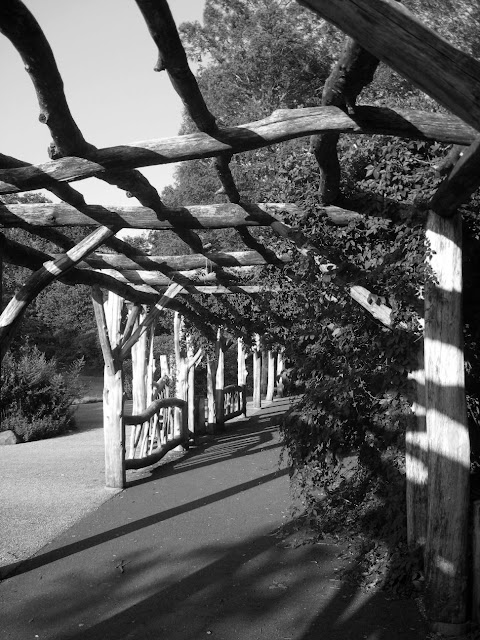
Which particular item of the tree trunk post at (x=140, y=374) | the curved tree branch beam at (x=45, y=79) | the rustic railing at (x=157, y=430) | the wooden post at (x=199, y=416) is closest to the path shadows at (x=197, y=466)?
the rustic railing at (x=157, y=430)

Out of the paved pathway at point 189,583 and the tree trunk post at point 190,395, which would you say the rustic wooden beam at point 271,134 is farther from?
the tree trunk post at point 190,395

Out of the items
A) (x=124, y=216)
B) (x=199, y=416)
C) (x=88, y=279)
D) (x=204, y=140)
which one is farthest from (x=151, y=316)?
(x=204, y=140)

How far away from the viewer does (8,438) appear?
16250 millimetres

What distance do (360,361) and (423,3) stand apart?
1019cm

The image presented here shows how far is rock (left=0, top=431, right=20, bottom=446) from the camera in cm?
1620

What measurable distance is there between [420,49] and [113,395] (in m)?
8.46

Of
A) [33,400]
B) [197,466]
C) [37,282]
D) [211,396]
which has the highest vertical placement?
[37,282]

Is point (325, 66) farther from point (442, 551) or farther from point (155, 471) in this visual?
point (442, 551)

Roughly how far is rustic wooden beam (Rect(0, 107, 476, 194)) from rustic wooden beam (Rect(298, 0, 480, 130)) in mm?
1723

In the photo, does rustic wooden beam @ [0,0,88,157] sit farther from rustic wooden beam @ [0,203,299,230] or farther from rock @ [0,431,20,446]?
rock @ [0,431,20,446]

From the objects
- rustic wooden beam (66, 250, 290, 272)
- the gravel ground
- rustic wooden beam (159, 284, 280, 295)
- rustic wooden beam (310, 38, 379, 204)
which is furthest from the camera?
rustic wooden beam (159, 284, 280, 295)

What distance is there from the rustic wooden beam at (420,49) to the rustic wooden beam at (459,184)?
1470 mm

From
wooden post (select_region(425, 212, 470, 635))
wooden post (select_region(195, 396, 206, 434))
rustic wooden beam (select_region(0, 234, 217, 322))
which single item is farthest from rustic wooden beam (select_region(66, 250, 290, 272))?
wooden post (select_region(195, 396, 206, 434))

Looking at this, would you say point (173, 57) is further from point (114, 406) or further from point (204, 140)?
point (114, 406)
